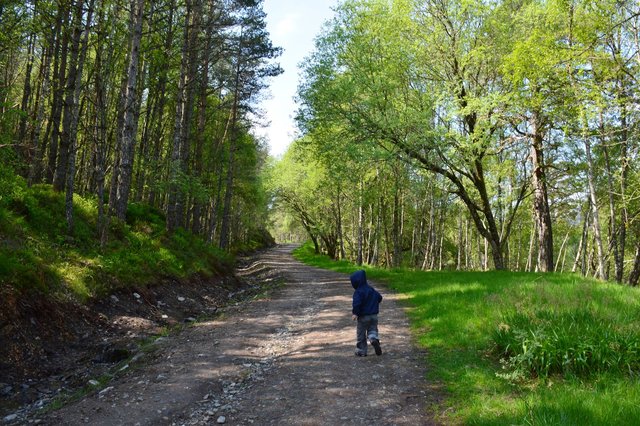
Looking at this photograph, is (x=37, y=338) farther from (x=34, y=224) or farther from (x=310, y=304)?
(x=310, y=304)

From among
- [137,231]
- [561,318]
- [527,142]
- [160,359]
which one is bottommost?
[160,359]

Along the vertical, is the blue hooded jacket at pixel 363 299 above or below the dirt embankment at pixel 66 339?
above

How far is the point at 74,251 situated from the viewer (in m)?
10.9

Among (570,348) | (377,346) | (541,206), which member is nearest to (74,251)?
(377,346)

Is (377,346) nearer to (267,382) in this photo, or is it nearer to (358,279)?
(358,279)

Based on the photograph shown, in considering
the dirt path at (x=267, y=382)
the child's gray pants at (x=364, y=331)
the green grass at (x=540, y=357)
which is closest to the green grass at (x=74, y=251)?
the dirt path at (x=267, y=382)

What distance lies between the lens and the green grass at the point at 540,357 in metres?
4.71

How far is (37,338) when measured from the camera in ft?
24.6

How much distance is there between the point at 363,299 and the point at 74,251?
793cm

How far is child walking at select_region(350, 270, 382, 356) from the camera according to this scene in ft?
25.6

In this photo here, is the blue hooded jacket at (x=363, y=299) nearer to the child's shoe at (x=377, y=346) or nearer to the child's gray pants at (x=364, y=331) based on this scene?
the child's gray pants at (x=364, y=331)

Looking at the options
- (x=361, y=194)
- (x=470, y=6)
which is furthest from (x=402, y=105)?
(x=361, y=194)

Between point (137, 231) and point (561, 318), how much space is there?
1438 centimetres

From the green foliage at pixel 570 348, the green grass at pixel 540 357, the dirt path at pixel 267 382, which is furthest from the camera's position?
the green foliage at pixel 570 348
